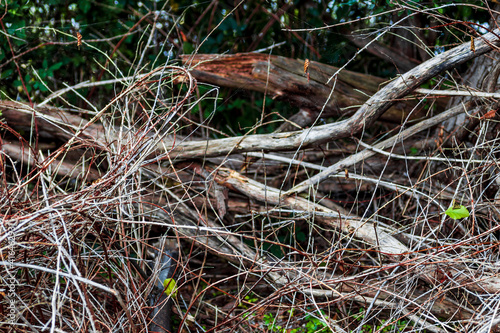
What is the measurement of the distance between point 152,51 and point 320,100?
2.19 meters

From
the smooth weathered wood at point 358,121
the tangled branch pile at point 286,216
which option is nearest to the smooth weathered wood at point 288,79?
the tangled branch pile at point 286,216

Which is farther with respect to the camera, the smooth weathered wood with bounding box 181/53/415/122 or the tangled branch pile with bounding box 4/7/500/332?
the smooth weathered wood with bounding box 181/53/415/122

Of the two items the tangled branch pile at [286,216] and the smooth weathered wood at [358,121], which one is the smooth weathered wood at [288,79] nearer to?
the tangled branch pile at [286,216]

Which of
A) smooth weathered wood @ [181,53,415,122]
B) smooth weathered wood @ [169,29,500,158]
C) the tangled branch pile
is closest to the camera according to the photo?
the tangled branch pile

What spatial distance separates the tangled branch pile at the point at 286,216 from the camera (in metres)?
2.02

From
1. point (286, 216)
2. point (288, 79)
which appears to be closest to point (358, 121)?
point (288, 79)

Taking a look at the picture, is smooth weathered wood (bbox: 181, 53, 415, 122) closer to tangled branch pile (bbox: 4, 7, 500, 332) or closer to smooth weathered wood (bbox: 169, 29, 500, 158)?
tangled branch pile (bbox: 4, 7, 500, 332)

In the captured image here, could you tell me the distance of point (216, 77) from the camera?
9.85 ft

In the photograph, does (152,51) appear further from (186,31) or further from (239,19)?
(239,19)

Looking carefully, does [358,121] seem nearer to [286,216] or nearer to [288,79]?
[288,79]

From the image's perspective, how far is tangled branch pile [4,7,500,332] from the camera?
202 centimetres

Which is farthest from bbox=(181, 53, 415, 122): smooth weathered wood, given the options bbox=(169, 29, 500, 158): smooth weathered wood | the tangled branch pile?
bbox=(169, 29, 500, 158): smooth weathered wood

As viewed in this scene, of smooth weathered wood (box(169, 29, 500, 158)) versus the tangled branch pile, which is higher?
smooth weathered wood (box(169, 29, 500, 158))

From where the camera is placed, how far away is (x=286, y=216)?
2.91 meters
